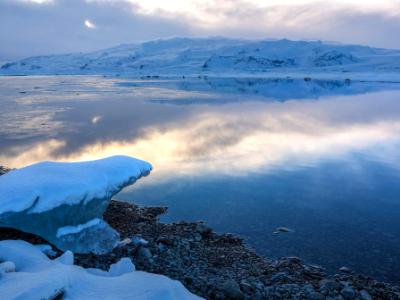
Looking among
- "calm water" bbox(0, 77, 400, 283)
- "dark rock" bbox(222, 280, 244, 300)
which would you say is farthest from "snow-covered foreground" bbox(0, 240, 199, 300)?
"calm water" bbox(0, 77, 400, 283)

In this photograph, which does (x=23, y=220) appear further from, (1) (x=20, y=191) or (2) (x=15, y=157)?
(2) (x=15, y=157)

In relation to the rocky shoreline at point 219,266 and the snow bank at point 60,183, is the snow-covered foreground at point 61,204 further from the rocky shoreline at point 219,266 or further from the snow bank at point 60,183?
the rocky shoreline at point 219,266

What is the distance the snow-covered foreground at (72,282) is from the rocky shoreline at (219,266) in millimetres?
549

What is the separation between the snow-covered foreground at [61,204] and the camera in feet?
16.9

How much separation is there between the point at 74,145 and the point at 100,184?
21.7ft

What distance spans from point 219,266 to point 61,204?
2.11 metres

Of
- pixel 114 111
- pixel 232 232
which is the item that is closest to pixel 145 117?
pixel 114 111

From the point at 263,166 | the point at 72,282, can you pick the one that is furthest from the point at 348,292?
the point at 263,166

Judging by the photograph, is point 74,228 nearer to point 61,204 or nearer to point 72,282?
point 61,204

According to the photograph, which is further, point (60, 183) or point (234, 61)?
point (234, 61)

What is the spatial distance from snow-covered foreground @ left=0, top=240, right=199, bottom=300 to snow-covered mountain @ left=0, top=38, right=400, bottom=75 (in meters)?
71.8

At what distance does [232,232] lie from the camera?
6.50 metres

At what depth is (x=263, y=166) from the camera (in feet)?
32.6

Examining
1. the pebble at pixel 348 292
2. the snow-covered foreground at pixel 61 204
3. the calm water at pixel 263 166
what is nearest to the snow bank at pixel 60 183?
the snow-covered foreground at pixel 61 204
